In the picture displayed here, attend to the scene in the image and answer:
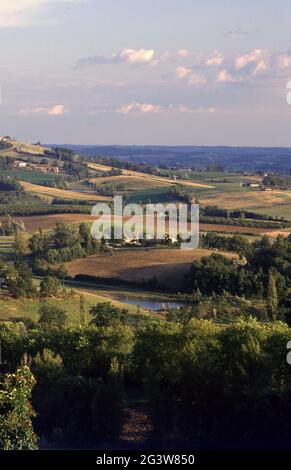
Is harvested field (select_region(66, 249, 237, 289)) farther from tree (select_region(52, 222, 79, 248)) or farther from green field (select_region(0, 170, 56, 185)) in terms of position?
green field (select_region(0, 170, 56, 185))

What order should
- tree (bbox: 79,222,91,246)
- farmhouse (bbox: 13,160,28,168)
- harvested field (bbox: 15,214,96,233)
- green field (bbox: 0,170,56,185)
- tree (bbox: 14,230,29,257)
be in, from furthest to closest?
farmhouse (bbox: 13,160,28,168)
green field (bbox: 0,170,56,185)
harvested field (bbox: 15,214,96,233)
tree (bbox: 79,222,91,246)
tree (bbox: 14,230,29,257)

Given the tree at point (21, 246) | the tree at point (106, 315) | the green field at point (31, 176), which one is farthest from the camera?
the green field at point (31, 176)

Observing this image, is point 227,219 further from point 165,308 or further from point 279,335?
point 279,335

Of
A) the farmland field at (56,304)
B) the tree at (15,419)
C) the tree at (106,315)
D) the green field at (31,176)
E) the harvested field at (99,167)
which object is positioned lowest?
the farmland field at (56,304)

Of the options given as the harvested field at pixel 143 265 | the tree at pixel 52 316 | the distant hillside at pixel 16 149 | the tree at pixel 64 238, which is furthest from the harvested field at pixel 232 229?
the distant hillside at pixel 16 149

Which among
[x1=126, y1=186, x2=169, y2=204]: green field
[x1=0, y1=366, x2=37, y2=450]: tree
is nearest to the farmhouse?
[x1=126, y1=186, x2=169, y2=204]: green field

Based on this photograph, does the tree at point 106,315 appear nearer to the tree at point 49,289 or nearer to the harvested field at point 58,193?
the tree at point 49,289
